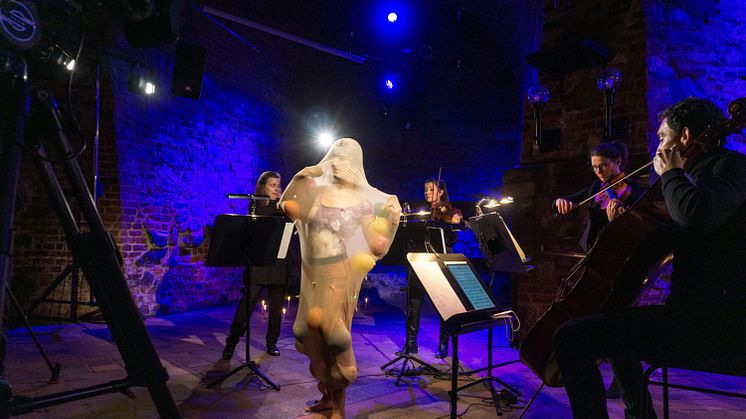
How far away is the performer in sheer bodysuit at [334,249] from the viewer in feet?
9.08

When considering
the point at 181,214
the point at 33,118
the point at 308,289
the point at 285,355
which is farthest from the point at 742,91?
the point at 181,214

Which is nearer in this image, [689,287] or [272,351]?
[689,287]

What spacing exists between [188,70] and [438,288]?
6340mm

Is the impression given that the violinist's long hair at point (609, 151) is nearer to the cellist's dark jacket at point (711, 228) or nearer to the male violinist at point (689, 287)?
the male violinist at point (689, 287)

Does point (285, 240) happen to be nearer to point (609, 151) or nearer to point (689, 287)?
point (609, 151)

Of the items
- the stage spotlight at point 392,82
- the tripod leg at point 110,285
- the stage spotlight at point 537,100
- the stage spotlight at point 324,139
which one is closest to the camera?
the tripod leg at point 110,285

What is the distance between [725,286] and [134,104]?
297 inches

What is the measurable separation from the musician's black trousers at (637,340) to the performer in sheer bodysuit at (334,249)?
3.96 feet

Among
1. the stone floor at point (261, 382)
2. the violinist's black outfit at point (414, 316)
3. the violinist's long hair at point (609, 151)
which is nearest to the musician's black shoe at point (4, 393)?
the stone floor at point (261, 382)

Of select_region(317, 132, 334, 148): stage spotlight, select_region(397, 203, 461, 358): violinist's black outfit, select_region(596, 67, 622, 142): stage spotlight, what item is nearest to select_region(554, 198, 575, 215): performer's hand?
select_region(397, 203, 461, 358): violinist's black outfit

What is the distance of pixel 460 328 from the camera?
2.89m

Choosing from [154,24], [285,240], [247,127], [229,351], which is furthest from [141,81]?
[154,24]

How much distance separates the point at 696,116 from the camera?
6.57 ft

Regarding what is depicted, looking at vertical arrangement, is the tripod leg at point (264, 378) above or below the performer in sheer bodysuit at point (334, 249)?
below
